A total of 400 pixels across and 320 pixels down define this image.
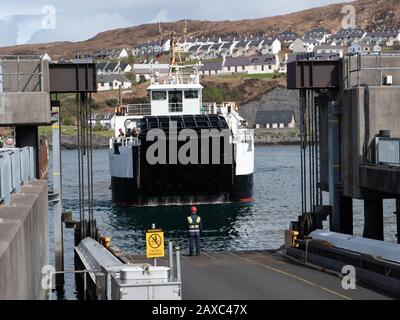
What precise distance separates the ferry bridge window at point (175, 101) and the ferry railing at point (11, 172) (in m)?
42.1

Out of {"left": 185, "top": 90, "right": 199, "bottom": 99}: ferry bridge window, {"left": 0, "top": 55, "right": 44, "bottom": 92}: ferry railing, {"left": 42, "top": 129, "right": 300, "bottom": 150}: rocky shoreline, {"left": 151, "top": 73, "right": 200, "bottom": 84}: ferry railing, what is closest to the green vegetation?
{"left": 42, "top": 129, "right": 300, "bottom": 150}: rocky shoreline

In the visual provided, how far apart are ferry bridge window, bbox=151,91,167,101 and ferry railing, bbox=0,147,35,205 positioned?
4226cm

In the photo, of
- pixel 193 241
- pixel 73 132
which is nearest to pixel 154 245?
pixel 193 241

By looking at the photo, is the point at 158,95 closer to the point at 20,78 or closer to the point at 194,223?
the point at 194,223

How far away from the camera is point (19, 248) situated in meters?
12.5

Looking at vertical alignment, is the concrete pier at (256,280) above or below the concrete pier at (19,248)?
below

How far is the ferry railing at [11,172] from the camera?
1484cm

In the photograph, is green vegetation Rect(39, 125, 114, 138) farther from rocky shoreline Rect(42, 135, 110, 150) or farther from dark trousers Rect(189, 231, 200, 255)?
dark trousers Rect(189, 231, 200, 255)

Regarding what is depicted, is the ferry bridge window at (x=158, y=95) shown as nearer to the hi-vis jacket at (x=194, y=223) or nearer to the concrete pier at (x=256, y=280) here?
the hi-vis jacket at (x=194, y=223)

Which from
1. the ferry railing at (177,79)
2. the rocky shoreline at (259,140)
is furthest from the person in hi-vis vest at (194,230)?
the rocky shoreline at (259,140)

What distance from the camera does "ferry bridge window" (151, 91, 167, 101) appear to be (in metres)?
64.1

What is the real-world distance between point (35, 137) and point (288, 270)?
8.20m
